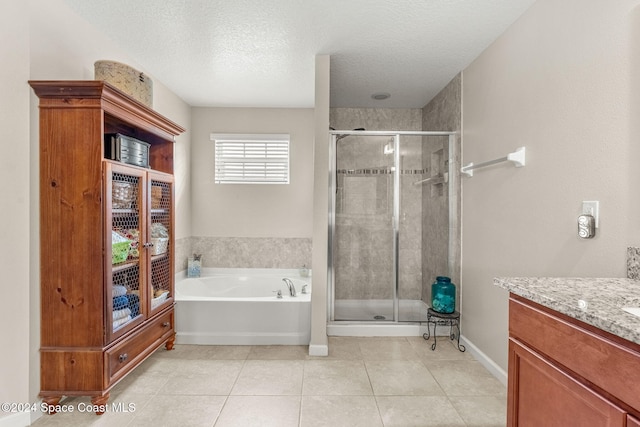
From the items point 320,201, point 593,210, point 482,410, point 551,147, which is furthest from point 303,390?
point 551,147

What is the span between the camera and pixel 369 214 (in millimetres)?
3232

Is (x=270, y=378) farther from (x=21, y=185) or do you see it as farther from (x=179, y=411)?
(x=21, y=185)

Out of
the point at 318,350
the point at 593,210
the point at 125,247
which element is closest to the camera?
the point at 593,210

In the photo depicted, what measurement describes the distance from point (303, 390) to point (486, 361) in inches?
53.7

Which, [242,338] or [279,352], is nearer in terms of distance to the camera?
[279,352]

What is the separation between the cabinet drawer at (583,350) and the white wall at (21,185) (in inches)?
90.2

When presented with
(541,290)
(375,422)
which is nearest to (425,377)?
(375,422)

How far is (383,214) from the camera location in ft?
10.6

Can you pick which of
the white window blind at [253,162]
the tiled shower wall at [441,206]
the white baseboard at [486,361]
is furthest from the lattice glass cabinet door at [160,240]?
the white baseboard at [486,361]

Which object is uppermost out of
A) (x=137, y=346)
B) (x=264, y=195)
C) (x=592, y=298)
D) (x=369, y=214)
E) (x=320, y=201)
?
(x=264, y=195)

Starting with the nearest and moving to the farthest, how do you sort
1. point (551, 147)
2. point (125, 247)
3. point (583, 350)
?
1. point (583, 350)
2. point (551, 147)
3. point (125, 247)

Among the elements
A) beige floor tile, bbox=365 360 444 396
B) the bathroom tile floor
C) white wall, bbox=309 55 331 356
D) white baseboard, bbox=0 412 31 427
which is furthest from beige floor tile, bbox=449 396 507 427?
white baseboard, bbox=0 412 31 427

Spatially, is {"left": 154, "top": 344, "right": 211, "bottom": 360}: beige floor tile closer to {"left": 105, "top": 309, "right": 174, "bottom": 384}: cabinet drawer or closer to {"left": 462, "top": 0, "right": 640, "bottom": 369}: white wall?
{"left": 105, "top": 309, "right": 174, "bottom": 384}: cabinet drawer

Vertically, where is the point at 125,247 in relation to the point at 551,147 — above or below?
below
